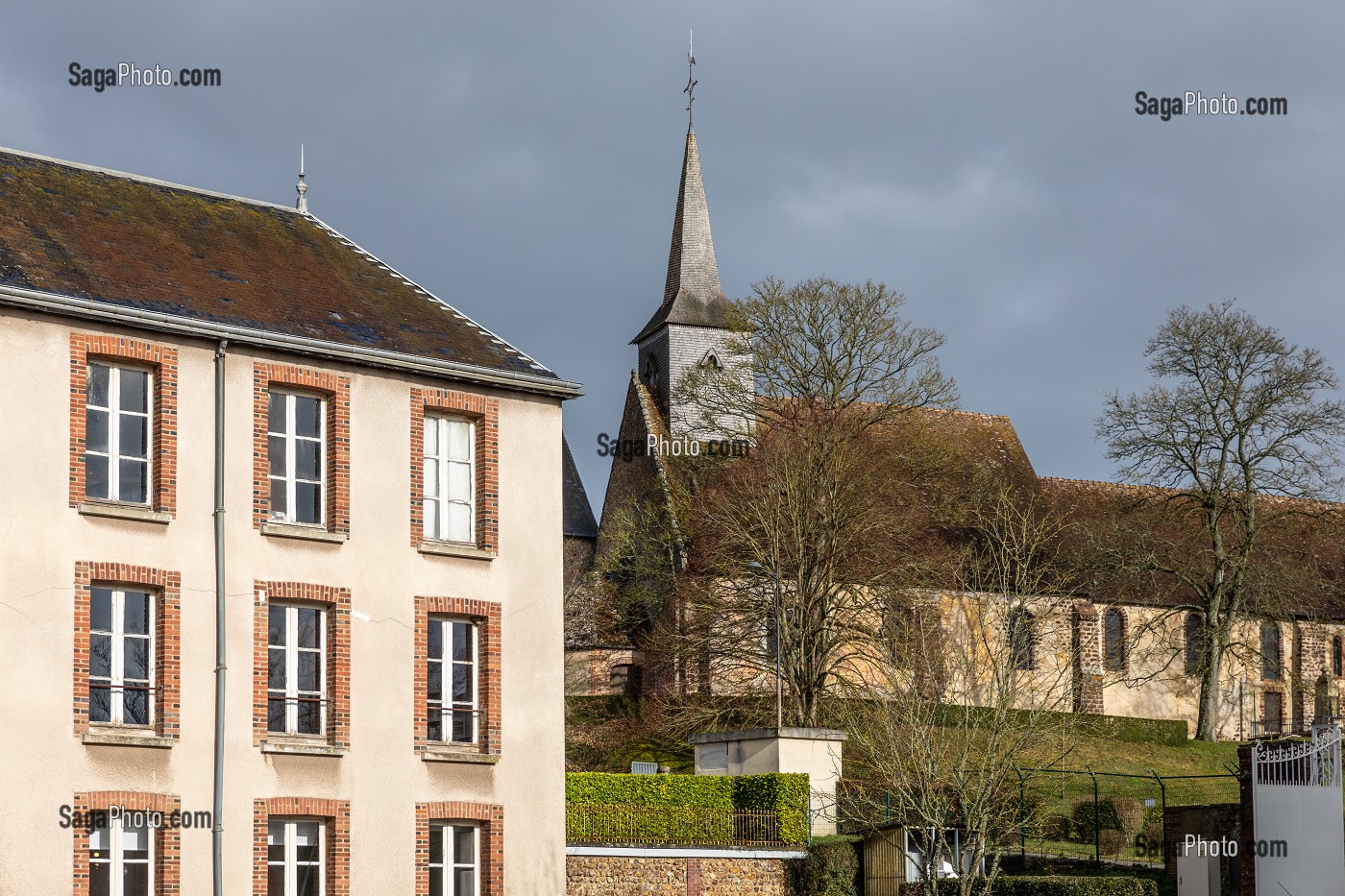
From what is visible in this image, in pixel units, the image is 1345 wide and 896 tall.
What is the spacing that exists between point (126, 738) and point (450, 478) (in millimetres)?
6064

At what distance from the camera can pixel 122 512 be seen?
71.6ft

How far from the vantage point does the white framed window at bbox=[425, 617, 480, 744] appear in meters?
24.5

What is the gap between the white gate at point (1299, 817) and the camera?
24984mm

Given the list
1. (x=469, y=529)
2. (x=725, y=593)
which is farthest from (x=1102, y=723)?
(x=469, y=529)

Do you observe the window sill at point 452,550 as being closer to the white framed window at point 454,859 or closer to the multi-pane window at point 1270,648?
the white framed window at point 454,859

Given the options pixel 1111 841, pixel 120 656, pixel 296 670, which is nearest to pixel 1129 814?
pixel 1111 841

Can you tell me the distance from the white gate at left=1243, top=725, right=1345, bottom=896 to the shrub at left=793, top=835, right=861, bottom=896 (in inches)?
239

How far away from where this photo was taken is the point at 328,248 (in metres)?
27.5

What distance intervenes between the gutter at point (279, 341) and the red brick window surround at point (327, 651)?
314 centimetres

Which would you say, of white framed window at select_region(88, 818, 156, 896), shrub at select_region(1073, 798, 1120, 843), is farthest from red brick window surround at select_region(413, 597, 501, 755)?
shrub at select_region(1073, 798, 1120, 843)

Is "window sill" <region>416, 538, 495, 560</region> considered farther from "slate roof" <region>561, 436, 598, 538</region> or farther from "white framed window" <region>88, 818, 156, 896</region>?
"slate roof" <region>561, 436, 598, 538</region>

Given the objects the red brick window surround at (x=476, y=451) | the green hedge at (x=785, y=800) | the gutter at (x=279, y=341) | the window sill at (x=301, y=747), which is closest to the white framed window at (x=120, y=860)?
the window sill at (x=301, y=747)

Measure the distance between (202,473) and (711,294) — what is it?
3993 centimetres

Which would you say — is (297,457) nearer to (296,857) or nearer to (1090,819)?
(296,857)
